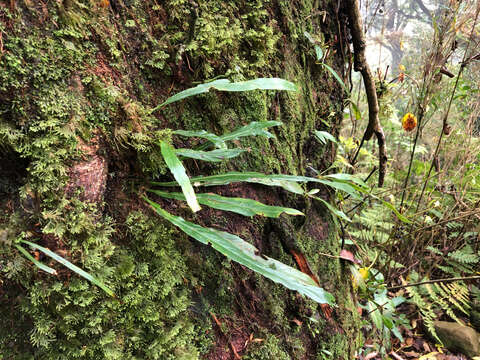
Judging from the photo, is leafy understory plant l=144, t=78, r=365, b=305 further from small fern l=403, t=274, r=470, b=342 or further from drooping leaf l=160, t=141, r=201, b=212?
small fern l=403, t=274, r=470, b=342

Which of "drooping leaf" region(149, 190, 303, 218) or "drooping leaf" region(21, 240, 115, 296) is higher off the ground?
"drooping leaf" region(21, 240, 115, 296)

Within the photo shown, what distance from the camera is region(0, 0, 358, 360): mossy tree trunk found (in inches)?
21.7

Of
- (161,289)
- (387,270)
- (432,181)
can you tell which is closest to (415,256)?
(387,270)

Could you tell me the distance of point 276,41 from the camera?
3.48 ft

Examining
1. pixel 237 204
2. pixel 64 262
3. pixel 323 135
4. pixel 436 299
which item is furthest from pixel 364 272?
pixel 64 262

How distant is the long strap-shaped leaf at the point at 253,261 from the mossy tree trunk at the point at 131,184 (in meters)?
0.11

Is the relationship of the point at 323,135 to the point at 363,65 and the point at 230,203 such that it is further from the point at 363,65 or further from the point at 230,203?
the point at 230,203

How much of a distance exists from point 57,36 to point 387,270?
7.42 feet

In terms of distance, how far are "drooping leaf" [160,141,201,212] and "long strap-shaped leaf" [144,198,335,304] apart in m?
0.11

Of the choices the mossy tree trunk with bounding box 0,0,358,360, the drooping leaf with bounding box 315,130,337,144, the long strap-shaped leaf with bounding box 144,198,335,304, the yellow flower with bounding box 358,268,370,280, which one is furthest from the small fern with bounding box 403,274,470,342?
the long strap-shaped leaf with bounding box 144,198,335,304

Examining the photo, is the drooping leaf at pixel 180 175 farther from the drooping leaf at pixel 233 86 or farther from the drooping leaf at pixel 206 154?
the drooping leaf at pixel 233 86

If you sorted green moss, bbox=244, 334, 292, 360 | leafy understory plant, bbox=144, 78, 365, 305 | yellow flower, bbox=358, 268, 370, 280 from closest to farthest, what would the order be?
leafy understory plant, bbox=144, 78, 365, 305, green moss, bbox=244, 334, 292, 360, yellow flower, bbox=358, 268, 370, 280

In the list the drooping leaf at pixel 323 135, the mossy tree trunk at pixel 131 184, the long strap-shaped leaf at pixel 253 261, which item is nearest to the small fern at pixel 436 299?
the mossy tree trunk at pixel 131 184

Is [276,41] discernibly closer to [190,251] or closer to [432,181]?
[190,251]
